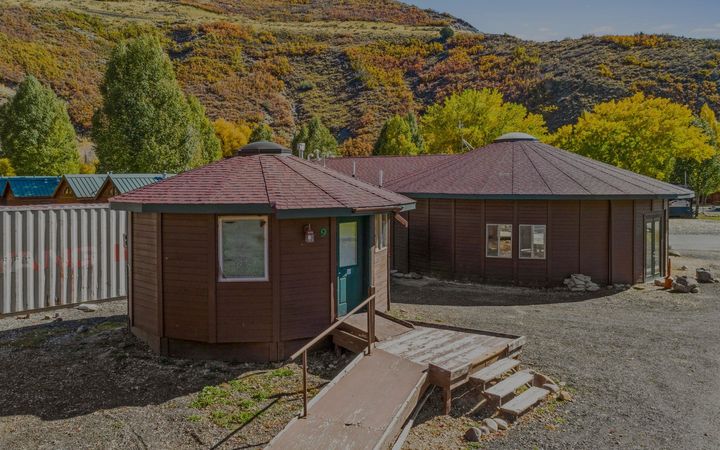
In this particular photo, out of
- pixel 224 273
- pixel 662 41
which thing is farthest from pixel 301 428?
pixel 662 41

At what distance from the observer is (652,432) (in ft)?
20.1

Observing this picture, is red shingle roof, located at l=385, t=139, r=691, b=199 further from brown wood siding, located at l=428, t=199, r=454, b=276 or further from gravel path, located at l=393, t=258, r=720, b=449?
gravel path, located at l=393, t=258, r=720, b=449

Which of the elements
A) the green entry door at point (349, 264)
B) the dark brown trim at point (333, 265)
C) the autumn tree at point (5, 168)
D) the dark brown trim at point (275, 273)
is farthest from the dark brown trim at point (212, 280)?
the autumn tree at point (5, 168)

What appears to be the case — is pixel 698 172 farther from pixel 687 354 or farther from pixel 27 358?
pixel 27 358

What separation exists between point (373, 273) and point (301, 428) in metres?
4.65

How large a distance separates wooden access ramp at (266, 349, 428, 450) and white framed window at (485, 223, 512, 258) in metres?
8.82

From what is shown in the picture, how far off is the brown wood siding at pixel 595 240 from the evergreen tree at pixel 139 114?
22055 millimetres

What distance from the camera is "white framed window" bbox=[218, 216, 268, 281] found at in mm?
8266

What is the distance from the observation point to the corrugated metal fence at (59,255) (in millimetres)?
11258

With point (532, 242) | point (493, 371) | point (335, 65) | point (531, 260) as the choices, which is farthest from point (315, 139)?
point (493, 371)

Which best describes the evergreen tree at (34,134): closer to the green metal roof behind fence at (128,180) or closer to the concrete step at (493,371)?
the green metal roof behind fence at (128,180)

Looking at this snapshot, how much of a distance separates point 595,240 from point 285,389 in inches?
442

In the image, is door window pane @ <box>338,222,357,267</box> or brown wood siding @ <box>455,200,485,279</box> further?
brown wood siding @ <box>455,200,485,279</box>

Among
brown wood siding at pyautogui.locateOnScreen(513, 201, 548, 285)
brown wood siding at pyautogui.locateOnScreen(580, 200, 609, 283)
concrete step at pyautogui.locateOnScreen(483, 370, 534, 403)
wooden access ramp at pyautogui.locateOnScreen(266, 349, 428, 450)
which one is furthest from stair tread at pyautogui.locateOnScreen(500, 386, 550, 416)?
brown wood siding at pyautogui.locateOnScreen(580, 200, 609, 283)
